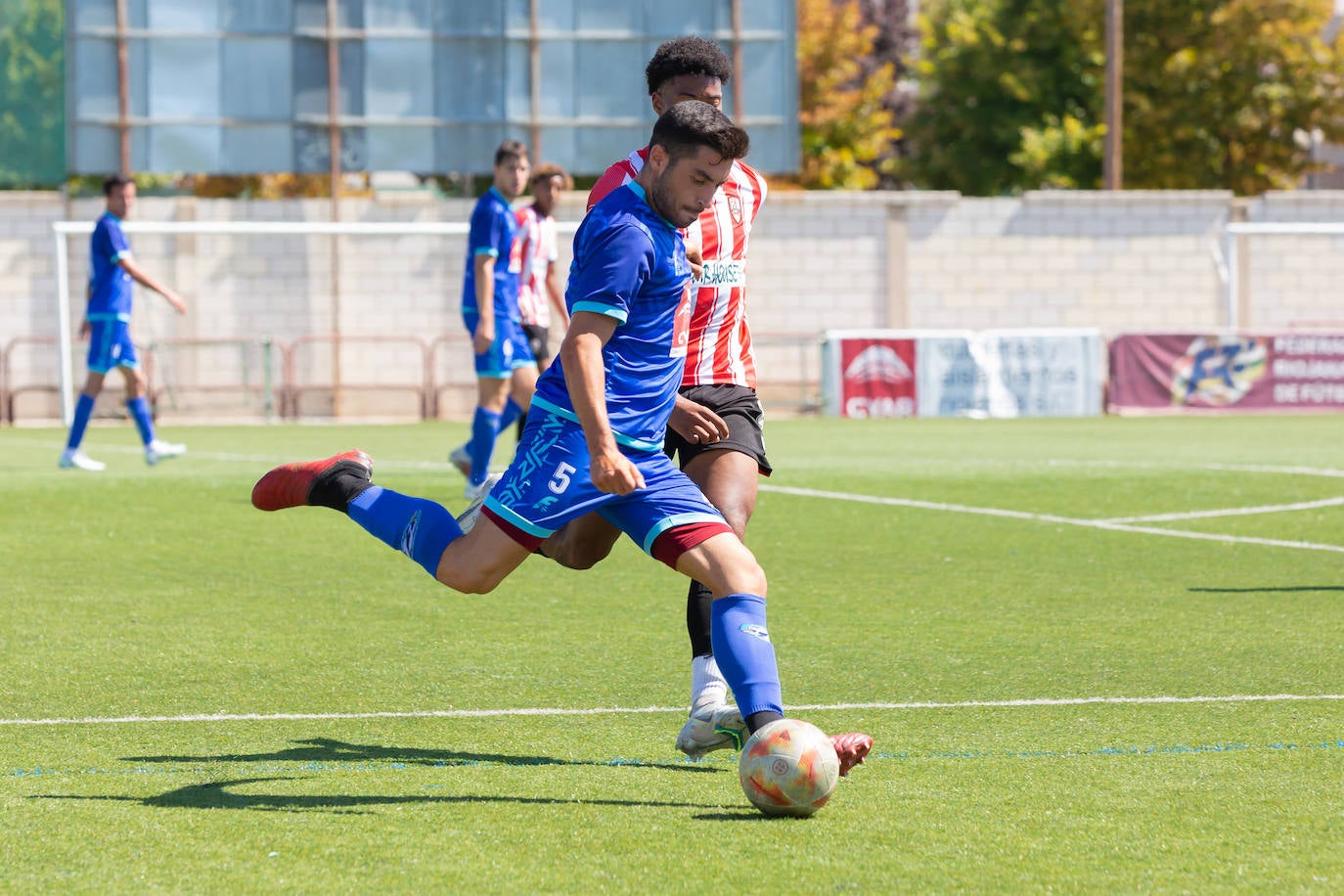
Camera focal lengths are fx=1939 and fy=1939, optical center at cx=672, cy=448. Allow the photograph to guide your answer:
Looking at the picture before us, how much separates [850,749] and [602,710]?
4.55 feet

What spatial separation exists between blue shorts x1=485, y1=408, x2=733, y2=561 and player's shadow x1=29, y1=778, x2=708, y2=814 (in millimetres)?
622

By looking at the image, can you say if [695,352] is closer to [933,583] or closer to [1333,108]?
[933,583]

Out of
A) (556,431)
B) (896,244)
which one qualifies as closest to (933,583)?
(556,431)

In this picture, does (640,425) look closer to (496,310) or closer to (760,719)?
(760,719)

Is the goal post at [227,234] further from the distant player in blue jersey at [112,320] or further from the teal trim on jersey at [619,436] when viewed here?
the teal trim on jersey at [619,436]

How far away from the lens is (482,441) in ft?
39.6

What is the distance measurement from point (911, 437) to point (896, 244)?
9.75 m

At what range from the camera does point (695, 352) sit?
570 centimetres

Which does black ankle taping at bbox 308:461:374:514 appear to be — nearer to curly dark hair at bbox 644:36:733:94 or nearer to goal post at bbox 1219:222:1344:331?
curly dark hair at bbox 644:36:733:94

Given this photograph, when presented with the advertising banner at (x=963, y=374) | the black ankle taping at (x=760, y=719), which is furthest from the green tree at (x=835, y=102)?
the black ankle taping at (x=760, y=719)

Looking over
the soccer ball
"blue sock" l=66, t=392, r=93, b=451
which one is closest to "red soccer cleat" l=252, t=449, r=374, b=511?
the soccer ball

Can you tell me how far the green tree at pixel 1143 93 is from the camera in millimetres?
37719

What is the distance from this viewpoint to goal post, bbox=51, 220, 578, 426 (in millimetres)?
23703

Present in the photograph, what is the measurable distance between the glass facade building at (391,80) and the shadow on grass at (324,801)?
71.5ft
